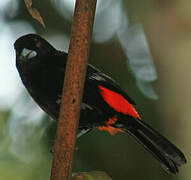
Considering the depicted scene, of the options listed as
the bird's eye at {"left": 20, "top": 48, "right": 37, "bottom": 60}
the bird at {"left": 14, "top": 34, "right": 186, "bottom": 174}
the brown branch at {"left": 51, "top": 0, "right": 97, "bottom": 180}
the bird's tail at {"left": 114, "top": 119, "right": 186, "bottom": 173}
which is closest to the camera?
the brown branch at {"left": 51, "top": 0, "right": 97, "bottom": 180}

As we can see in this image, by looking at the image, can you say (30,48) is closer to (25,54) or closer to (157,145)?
(25,54)

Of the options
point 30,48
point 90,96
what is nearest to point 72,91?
point 90,96

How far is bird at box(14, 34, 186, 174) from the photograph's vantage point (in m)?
3.10

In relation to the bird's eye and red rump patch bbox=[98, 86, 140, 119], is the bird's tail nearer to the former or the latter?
red rump patch bbox=[98, 86, 140, 119]

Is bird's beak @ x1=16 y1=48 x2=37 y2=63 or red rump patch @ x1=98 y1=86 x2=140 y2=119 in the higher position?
bird's beak @ x1=16 y1=48 x2=37 y2=63

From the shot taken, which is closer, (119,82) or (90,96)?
(90,96)

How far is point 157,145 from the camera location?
307cm

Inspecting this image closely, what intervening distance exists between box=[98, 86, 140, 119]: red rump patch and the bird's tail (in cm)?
7

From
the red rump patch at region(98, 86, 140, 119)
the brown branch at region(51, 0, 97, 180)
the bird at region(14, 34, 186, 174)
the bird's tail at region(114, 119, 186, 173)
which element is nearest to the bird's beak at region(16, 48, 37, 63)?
the bird at region(14, 34, 186, 174)

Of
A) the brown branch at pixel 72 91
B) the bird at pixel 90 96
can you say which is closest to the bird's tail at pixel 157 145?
the bird at pixel 90 96

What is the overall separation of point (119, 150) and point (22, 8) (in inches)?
84.9

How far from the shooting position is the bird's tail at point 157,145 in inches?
112

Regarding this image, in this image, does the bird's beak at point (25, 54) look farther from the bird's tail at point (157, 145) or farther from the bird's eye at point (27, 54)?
the bird's tail at point (157, 145)

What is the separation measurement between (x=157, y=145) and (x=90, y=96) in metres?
0.56
